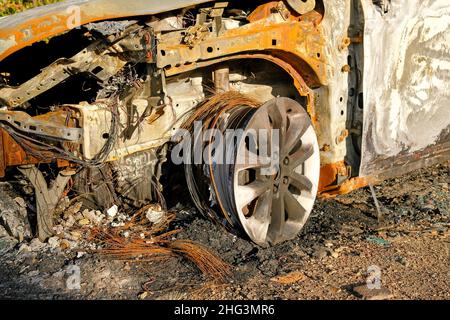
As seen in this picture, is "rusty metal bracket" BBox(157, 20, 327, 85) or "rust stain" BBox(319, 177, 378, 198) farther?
"rust stain" BBox(319, 177, 378, 198)

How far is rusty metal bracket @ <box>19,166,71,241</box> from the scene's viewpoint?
4.90m

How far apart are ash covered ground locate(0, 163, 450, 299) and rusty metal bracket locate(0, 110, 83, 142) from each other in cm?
98

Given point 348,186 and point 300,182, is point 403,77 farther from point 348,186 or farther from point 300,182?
point 300,182

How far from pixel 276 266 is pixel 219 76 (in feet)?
5.34

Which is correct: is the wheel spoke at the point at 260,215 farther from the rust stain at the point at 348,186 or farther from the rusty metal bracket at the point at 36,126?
the rusty metal bracket at the point at 36,126

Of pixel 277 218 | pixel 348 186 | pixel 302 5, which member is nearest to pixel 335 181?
A: pixel 348 186

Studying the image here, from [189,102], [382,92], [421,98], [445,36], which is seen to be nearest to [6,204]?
[189,102]

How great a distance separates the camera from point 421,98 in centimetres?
579

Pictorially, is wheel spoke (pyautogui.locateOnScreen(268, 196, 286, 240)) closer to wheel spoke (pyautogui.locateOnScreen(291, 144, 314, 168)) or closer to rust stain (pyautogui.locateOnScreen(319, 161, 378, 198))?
wheel spoke (pyautogui.locateOnScreen(291, 144, 314, 168))

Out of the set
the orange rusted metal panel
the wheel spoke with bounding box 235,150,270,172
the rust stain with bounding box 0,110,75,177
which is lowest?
the wheel spoke with bounding box 235,150,270,172

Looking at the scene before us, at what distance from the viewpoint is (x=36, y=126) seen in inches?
169

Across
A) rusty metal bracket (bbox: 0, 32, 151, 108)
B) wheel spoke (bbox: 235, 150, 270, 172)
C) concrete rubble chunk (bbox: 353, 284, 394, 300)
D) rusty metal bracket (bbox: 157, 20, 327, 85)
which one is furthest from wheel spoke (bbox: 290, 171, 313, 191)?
rusty metal bracket (bbox: 0, 32, 151, 108)

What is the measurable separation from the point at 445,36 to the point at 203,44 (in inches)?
104

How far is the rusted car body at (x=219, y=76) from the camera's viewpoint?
169 inches
